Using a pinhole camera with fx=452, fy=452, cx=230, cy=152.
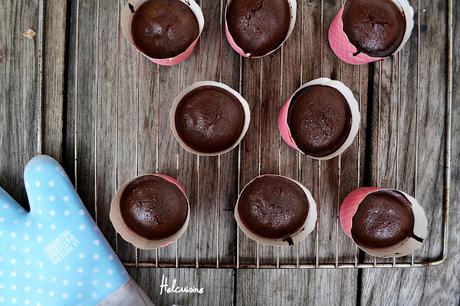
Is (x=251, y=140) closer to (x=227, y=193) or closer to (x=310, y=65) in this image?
(x=227, y=193)

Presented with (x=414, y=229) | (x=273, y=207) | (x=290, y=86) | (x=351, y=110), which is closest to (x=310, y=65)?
(x=290, y=86)

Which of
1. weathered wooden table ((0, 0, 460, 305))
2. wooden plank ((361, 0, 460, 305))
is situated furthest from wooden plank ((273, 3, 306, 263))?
wooden plank ((361, 0, 460, 305))

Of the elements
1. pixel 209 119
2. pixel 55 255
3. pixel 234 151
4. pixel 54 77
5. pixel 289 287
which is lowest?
pixel 289 287

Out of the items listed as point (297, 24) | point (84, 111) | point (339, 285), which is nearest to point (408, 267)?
point (339, 285)

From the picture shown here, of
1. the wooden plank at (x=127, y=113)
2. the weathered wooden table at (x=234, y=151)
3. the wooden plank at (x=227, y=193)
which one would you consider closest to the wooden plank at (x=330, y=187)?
the weathered wooden table at (x=234, y=151)

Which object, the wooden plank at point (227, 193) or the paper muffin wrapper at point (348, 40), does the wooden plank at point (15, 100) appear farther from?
the paper muffin wrapper at point (348, 40)
